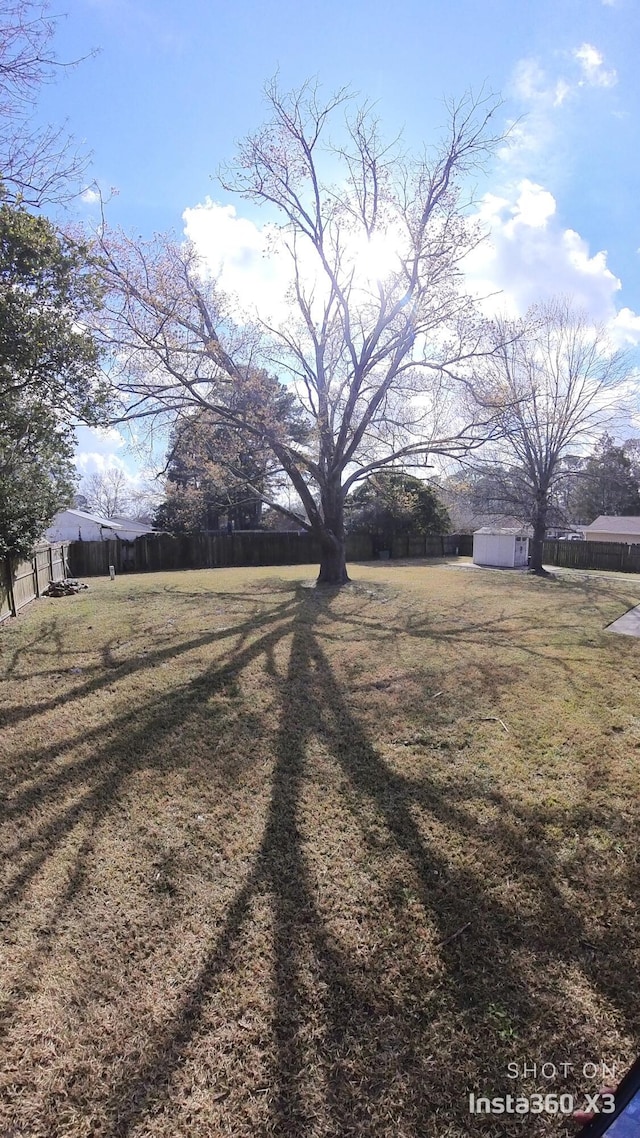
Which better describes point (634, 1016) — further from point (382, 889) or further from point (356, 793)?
point (356, 793)

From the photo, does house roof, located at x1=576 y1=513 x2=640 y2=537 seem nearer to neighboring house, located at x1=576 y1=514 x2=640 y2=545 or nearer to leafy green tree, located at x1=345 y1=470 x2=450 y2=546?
neighboring house, located at x1=576 y1=514 x2=640 y2=545

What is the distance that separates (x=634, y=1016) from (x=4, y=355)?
626 cm

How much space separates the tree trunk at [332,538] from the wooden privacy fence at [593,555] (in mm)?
18904

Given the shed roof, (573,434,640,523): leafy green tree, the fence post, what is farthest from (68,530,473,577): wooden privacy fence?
(573,434,640,523): leafy green tree

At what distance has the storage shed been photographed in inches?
950

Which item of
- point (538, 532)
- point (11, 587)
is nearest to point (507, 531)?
point (538, 532)

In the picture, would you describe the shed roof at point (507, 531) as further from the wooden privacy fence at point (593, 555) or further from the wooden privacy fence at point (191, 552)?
the wooden privacy fence at point (191, 552)

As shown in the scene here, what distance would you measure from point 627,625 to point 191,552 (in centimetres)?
1863

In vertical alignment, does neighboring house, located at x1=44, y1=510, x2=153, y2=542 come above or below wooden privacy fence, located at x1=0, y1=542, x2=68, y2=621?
above

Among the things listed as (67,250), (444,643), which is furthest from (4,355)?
(444,643)

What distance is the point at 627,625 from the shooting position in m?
7.64

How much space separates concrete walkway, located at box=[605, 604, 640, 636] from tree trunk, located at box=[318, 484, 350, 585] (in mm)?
5845

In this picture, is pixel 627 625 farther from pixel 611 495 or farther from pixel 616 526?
pixel 611 495

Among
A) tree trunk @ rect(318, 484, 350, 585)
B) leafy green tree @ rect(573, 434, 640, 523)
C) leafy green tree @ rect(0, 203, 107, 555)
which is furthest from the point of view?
leafy green tree @ rect(573, 434, 640, 523)
